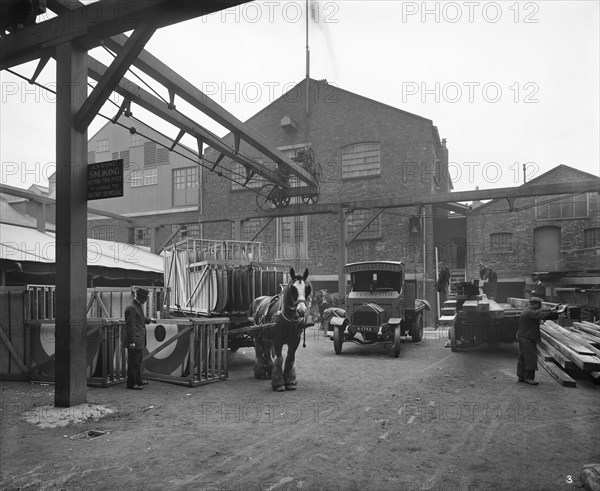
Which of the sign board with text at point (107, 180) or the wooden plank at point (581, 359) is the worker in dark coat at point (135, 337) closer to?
the sign board with text at point (107, 180)

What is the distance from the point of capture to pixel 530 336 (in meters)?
9.29

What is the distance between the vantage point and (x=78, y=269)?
757cm

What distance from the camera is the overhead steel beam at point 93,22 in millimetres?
6680

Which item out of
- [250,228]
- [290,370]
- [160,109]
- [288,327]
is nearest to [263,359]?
[290,370]

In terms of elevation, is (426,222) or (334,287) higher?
(426,222)

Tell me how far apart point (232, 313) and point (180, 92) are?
5392mm

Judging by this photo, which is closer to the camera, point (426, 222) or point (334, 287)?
point (426, 222)

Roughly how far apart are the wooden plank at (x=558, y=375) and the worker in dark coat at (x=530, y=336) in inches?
18.8

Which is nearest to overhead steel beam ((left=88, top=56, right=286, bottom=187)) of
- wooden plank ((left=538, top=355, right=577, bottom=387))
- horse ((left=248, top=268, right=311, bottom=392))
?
horse ((left=248, top=268, right=311, bottom=392))

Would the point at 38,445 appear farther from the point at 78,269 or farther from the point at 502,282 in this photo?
the point at 502,282

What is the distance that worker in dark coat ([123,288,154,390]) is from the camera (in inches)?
340

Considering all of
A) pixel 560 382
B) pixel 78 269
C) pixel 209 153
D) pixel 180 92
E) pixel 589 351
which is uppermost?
pixel 209 153

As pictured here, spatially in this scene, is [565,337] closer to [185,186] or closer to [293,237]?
[293,237]

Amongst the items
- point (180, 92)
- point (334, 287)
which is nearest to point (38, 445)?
point (180, 92)
